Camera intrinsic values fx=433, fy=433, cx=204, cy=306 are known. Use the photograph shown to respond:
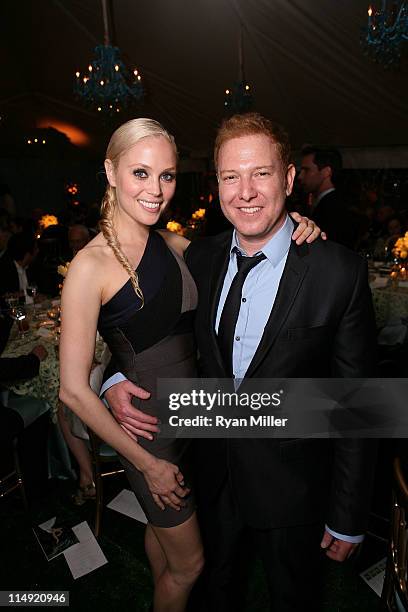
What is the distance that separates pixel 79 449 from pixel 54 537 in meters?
0.50

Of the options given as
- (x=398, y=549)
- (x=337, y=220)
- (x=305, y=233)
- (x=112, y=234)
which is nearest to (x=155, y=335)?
(x=112, y=234)

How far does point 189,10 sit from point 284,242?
606 centimetres

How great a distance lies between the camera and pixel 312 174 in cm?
435

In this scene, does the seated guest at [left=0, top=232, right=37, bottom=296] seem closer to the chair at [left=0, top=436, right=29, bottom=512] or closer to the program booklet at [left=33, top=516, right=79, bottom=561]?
the chair at [left=0, top=436, right=29, bottom=512]

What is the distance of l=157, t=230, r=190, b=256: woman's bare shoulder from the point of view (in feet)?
5.86

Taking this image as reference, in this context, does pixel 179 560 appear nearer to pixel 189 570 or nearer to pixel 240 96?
pixel 189 570

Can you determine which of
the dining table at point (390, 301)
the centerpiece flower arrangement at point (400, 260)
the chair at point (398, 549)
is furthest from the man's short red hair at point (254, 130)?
the centerpiece flower arrangement at point (400, 260)

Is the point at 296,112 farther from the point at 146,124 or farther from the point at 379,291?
the point at 146,124

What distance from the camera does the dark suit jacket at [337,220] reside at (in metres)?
4.21

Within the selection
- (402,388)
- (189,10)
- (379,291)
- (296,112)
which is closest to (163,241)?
(402,388)

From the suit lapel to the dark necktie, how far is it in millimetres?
112

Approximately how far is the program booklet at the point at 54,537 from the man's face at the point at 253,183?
6.85 feet

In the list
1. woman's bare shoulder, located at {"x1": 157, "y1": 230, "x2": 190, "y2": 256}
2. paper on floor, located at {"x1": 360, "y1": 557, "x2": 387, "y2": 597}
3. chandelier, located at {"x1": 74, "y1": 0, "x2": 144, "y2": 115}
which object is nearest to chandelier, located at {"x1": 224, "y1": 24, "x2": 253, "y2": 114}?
chandelier, located at {"x1": 74, "y1": 0, "x2": 144, "y2": 115}

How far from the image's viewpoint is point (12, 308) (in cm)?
303
